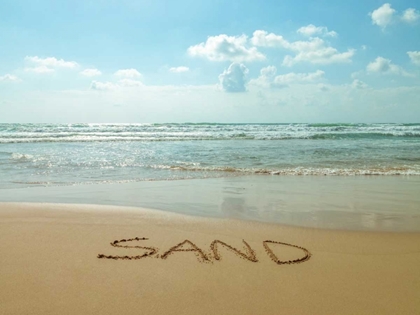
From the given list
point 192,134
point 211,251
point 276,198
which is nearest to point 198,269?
point 211,251

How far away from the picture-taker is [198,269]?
319 cm

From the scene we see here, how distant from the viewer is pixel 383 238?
4.18m

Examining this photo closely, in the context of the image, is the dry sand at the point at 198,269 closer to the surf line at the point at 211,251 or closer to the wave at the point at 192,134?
the surf line at the point at 211,251

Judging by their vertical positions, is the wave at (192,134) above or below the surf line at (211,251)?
above

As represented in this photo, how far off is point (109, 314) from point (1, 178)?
811cm

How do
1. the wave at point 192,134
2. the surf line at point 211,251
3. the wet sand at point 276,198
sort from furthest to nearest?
1. the wave at point 192,134
2. the wet sand at point 276,198
3. the surf line at point 211,251

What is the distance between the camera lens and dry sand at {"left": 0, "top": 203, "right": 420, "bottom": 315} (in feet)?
8.55

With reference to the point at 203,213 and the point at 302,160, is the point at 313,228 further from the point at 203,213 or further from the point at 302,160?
the point at 302,160

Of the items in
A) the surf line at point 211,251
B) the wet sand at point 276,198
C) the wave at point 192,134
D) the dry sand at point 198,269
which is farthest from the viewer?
the wave at point 192,134

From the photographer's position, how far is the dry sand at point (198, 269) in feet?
8.55

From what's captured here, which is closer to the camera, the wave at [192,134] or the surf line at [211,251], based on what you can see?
the surf line at [211,251]

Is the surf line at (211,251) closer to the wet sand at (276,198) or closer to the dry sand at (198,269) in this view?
the dry sand at (198,269)

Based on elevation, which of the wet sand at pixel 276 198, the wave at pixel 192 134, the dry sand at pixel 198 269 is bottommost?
the dry sand at pixel 198 269

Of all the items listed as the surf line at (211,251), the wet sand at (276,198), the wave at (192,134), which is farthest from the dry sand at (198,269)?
the wave at (192,134)
